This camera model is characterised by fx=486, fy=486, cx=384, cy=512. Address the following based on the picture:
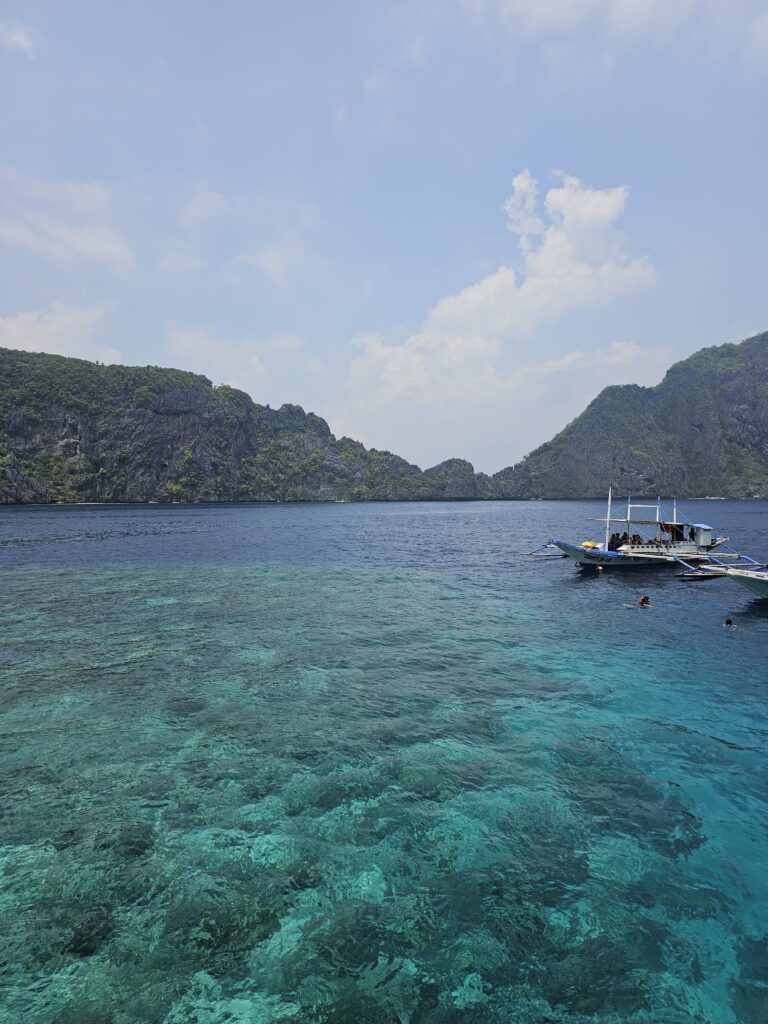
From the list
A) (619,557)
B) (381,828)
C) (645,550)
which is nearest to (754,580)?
(619,557)

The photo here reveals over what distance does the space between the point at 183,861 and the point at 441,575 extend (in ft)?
124

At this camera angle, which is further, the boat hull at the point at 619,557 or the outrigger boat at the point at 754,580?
the boat hull at the point at 619,557

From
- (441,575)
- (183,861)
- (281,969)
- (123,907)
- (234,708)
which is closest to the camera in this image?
(281,969)

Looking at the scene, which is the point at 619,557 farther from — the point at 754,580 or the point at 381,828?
the point at 381,828

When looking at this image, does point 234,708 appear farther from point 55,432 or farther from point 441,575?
point 55,432

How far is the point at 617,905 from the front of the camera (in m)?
8.80

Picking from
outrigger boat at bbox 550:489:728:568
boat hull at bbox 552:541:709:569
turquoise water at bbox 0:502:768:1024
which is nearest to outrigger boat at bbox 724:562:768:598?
turquoise water at bbox 0:502:768:1024

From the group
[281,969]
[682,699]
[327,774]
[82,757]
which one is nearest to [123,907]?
[281,969]

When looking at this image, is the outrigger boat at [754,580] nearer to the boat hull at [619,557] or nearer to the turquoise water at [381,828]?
the turquoise water at [381,828]

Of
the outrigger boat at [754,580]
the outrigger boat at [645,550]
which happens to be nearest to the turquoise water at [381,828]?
the outrigger boat at [754,580]

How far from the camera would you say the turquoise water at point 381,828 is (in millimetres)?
7234

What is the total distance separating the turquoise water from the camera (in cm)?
723

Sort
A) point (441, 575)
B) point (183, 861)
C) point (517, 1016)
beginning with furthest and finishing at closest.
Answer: point (441, 575) → point (183, 861) → point (517, 1016)

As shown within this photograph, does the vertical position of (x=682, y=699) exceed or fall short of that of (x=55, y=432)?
it falls short
